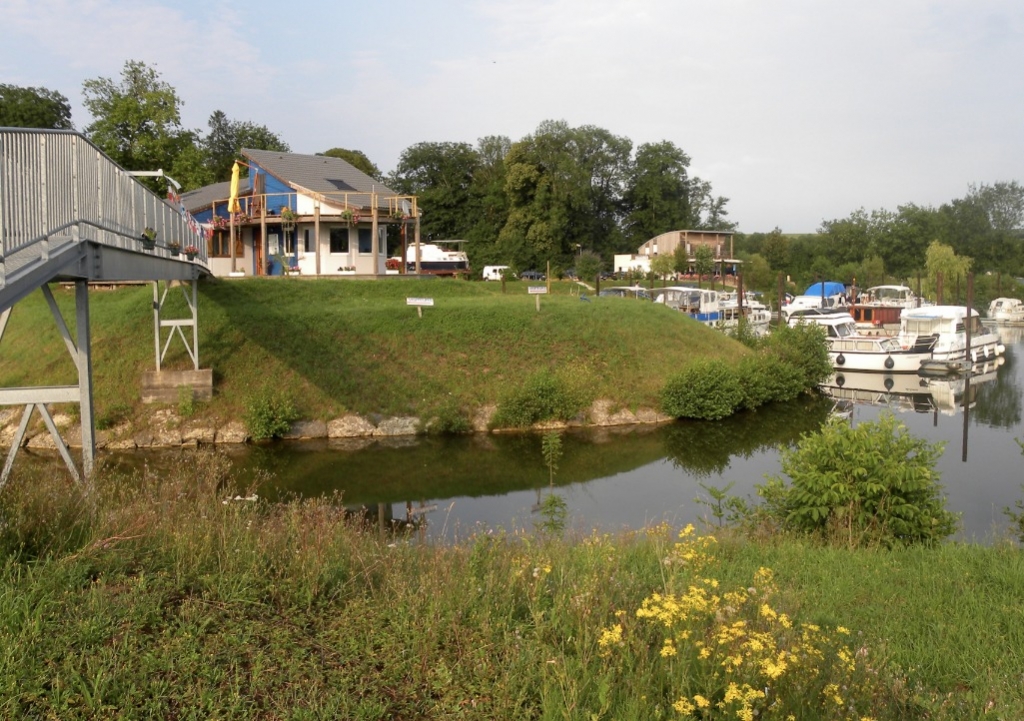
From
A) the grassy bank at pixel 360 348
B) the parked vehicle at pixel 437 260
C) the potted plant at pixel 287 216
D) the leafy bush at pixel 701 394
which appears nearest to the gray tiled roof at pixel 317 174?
the potted plant at pixel 287 216

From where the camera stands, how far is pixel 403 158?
79.3m

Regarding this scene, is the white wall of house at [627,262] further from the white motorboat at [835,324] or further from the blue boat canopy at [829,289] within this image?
the white motorboat at [835,324]

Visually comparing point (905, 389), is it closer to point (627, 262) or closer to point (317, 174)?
point (317, 174)

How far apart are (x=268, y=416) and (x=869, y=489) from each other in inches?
659

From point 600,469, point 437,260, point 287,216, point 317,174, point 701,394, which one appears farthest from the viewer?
point 437,260

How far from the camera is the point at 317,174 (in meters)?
41.3

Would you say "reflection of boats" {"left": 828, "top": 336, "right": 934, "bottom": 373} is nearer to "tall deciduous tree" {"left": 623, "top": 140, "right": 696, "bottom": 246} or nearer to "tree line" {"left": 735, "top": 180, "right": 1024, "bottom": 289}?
"tree line" {"left": 735, "top": 180, "right": 1024, "bottom": 289}

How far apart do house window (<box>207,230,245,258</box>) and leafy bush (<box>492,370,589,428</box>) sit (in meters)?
21.0

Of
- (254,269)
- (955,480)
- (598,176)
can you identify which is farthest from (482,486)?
(598,176)

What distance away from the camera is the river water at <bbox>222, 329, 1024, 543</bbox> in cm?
1611

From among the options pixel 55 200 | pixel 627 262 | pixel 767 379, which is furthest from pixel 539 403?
pixel 627 262

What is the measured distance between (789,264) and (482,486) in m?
63.1

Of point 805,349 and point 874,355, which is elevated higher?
point 805,349

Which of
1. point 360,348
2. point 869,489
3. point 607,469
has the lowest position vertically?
point 607,469
